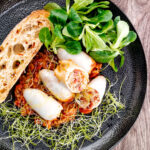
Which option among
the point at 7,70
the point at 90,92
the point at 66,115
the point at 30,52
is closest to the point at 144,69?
the point at 90,92

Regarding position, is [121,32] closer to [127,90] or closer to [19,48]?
[127,90]

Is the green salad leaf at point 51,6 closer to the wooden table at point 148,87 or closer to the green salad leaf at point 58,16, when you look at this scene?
the green salad leaf at point 58,16

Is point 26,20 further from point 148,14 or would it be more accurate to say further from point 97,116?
point 148,14

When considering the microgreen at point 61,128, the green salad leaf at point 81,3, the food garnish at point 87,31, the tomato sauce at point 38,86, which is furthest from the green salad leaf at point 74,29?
the microgreen at point 61,128

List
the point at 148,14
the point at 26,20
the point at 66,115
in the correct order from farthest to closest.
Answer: the point at 148,14
the point at 66,115
the point at 26,20

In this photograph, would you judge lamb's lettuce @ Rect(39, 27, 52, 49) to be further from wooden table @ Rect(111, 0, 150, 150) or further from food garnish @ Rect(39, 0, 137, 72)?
wooden table @ Rect(111, 0, 150, 150)

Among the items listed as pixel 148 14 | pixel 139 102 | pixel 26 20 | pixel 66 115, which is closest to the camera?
pixel 26 20

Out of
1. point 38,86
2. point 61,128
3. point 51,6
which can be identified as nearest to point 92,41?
point 51,6
